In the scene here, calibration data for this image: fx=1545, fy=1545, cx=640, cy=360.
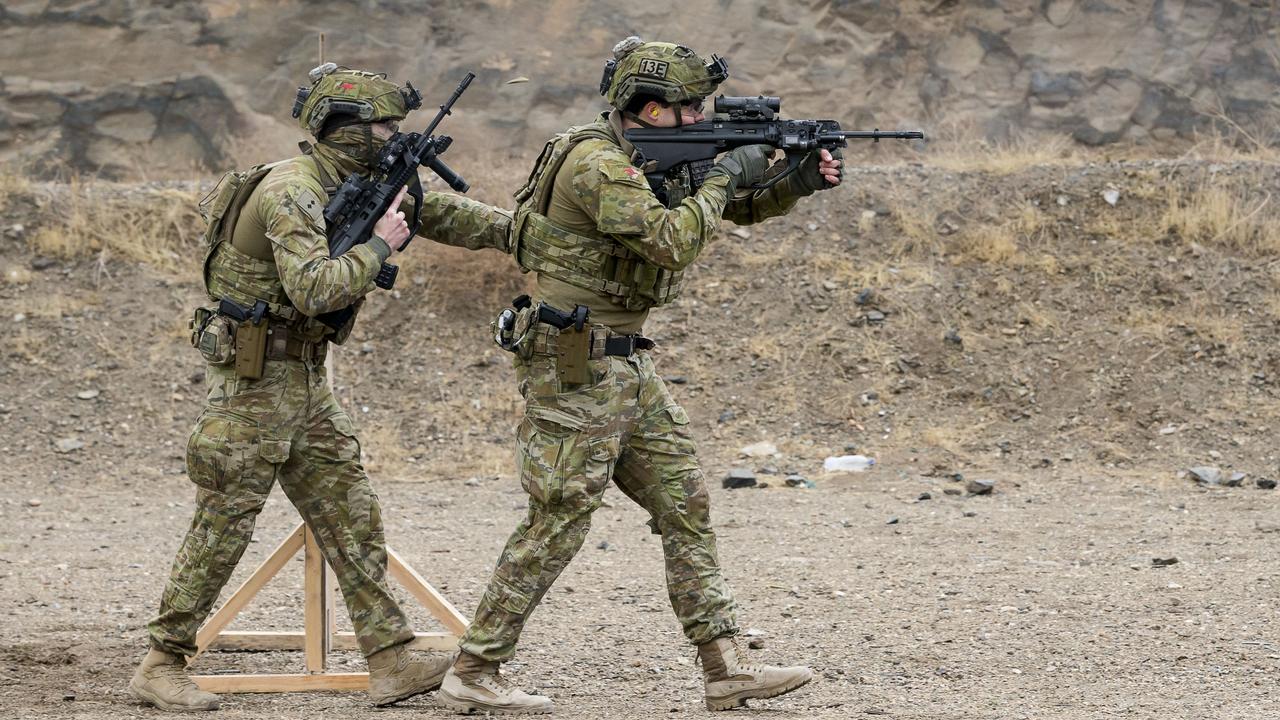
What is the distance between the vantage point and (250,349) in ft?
16.9

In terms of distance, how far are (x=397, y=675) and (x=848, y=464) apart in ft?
16.3

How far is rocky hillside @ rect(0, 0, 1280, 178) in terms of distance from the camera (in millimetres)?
14445

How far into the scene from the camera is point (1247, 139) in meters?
13.3

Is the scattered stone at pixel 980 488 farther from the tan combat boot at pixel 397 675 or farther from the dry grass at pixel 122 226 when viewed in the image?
the dry grass at pixel 122 226

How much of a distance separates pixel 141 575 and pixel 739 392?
14.9ft

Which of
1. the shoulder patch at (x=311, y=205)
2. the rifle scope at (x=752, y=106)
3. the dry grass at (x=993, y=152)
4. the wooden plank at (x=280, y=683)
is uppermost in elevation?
the rifle scope at (x=752, y=106)

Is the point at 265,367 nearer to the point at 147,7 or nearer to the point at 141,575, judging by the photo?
the point at 141,575

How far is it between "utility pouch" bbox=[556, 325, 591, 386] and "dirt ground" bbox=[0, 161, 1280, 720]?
3.78ft

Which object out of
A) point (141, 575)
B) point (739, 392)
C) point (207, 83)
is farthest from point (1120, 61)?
point (141, 575)

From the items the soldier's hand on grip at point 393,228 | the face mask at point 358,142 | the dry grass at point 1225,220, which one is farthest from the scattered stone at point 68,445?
the dry grass at point 1225,220

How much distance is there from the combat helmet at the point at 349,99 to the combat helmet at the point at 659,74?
0.69 meters

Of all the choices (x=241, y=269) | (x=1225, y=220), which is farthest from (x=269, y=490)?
(x=1225, y=220)

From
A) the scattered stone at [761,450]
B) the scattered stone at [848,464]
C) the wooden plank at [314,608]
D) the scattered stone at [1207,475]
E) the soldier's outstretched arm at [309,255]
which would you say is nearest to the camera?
the soldier's outstretched arm at [309,255]

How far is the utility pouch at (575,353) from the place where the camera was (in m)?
5.09
